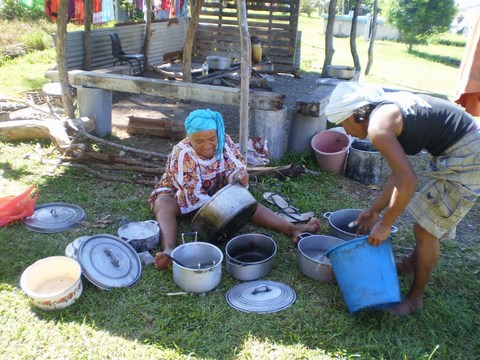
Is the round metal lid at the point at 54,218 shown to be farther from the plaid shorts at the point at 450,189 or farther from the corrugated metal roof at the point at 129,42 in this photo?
the corrugated metal roof at the point at 129,42

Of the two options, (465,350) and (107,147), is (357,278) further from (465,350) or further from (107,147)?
(107,147)

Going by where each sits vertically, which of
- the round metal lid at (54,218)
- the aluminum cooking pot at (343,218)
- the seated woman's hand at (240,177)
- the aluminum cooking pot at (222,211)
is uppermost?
the seated woman's hand at (240,177)

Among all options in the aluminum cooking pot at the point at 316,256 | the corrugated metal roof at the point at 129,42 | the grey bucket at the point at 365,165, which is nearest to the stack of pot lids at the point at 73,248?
the aluminum cooking pot at the point at 316,256

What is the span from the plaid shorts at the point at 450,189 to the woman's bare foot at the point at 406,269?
2.00ft

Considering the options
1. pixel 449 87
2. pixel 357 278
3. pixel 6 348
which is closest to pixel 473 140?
pixel 357 278

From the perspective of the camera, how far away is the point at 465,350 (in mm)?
2621

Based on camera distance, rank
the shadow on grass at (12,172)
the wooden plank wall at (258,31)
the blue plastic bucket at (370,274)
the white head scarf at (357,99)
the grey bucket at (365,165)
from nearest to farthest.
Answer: the white head scarf at (357,99) < the blue plastic bucket at (370,274) < the shadow on grass at (12,172) < the grey bucket at (365,165) < the wooden plank wall at (258,31)

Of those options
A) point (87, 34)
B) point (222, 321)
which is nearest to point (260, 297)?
point (222, 321)

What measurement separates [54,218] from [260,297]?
198 cm

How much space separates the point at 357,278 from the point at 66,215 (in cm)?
252

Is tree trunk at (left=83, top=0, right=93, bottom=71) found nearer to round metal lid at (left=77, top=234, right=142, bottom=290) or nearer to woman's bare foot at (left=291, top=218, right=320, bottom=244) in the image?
round metal lid at (left=77, top=234, right=142, bottom=290)

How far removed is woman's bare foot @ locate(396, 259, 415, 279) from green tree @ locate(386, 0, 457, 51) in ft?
61.8

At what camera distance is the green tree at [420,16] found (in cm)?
1906

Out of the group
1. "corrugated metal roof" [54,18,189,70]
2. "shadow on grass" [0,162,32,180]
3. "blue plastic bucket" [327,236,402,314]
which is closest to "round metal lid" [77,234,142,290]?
"blue plastic bucket" [327,236,402,314]
